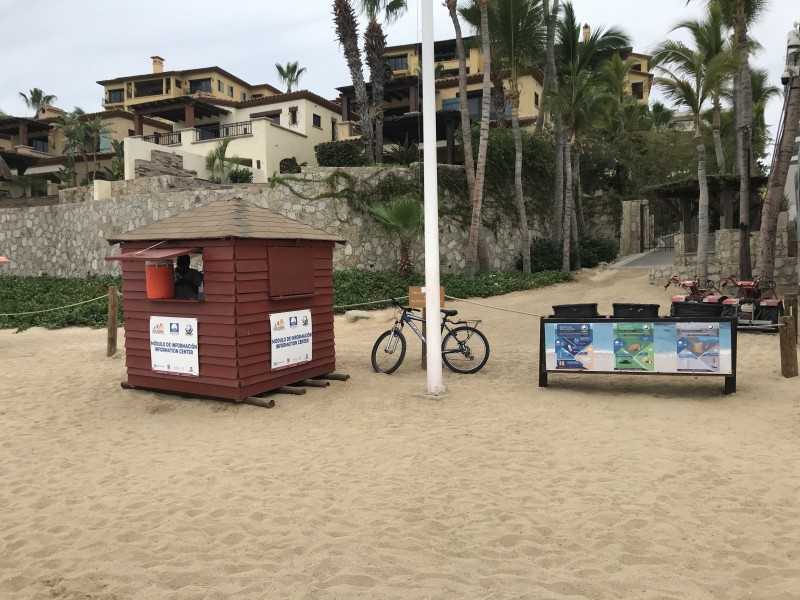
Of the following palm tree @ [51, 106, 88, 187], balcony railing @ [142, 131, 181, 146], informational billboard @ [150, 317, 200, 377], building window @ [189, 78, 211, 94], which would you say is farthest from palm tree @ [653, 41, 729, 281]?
building window @ [189, 78, 211, 94]

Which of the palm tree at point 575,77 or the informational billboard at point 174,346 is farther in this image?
the palm tree at point 575,77

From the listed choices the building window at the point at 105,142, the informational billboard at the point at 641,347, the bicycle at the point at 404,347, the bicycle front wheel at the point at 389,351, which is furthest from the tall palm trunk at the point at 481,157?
the building window at the point at 105,142

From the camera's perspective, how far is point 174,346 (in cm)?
845

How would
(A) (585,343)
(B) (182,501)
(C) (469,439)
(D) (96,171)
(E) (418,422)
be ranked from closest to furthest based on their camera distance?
(B) (182,501) < (C) (469,439) < (E) (418,422) < (A) (585,343) < (D) (96,171)

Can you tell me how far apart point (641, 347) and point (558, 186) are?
16328 mm

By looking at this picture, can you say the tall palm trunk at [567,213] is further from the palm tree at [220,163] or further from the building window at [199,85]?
the building window at [199,85]

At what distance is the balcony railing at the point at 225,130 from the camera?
30.8 meters

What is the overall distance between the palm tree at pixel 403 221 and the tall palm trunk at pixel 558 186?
634 centimetres

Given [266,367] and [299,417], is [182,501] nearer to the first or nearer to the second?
[299,417]

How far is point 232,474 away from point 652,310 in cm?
587

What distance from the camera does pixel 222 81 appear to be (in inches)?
1911

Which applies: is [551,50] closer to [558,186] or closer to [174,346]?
[558,186]

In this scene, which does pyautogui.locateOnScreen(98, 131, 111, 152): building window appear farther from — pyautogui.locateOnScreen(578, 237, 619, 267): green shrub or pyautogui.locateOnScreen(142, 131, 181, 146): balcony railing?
pyautogui.locateOnScreen(578, 237, 619, 267): green shrub

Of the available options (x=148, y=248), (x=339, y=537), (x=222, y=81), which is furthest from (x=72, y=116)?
(x=339, y=537)
